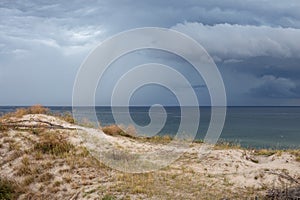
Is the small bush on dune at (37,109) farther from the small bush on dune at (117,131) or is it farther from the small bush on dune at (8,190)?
the small bush on dune at (8,190)

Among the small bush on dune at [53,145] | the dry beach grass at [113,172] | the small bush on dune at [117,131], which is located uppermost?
the small bush on dune at [117,131]

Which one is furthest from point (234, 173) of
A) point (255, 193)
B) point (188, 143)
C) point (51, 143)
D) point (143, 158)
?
point (51, 143)

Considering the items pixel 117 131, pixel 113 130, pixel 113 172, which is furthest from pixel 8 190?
pixel 117 131

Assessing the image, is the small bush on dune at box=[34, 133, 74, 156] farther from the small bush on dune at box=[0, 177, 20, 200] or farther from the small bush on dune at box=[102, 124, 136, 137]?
the small bush on dune at box=[102, 124, 136, 137]

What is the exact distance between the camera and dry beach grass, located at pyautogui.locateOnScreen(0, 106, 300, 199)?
40.5ft

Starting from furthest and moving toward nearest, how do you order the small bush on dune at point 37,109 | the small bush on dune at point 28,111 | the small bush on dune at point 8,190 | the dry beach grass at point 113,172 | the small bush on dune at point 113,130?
the small bush on dune at point 37,109
the small bush on dune at point 28,111
the small bush on dune at point 113,130
the small bush on dune at point 8,190
the dry beach grass at point 113,172

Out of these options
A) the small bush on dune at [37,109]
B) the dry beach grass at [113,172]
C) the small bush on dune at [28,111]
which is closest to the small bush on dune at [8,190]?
the dry beach grass at [113,172]

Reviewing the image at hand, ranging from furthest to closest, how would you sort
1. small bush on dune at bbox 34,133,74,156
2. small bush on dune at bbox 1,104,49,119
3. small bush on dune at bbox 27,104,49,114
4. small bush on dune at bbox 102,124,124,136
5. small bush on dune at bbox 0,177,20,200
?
small bush on dune at bbox 27,104,49,114
small bush on dune at bbox 1,104,49,119
small bush on dune at bbox 102,124,124,136
small bush on dune at bbox 34,133,74,156
small bush on dune at bbox 0,177,20,200

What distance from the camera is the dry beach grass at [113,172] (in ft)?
40.5

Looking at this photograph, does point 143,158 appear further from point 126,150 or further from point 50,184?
point 50,184

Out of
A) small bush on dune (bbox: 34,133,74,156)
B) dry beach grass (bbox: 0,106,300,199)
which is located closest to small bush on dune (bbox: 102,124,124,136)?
dry beach grass (bbox: 0,106,300,199)

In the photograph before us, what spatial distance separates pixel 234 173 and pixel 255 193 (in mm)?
2215

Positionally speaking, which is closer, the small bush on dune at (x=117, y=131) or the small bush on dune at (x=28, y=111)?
the small bush on dune at (x=117, y=131)

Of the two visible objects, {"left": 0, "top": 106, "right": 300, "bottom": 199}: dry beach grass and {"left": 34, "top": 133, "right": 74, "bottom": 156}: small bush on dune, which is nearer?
{"left": 0, "top": 106, "right": 300, "bottom": 199}: dry beach grass
